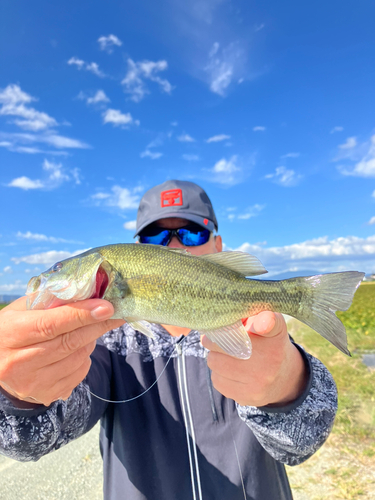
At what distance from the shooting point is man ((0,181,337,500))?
193cm

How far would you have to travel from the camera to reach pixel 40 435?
2.36 m

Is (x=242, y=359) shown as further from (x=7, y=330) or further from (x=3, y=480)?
(x=3, y=480)

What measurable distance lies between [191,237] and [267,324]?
→ 2419 mm

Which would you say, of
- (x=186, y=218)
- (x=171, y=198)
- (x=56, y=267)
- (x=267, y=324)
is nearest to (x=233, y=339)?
(x=267, y=324)

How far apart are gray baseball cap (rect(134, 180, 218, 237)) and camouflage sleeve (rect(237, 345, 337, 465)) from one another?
Answer: 2356 mm

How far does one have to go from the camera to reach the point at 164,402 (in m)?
3.14

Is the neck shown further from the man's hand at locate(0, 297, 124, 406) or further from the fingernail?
the fingernail

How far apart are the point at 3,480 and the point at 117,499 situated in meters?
2.48

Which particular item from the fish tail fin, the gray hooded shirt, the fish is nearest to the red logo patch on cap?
the gray hooded shirt

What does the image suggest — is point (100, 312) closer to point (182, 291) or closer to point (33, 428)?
point (182, 291)

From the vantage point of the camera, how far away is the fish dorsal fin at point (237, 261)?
2.32 metres

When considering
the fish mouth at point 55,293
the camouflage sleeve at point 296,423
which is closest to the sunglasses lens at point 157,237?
the fish mouth at point 55,293

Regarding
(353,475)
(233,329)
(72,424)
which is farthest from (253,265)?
(353,475)

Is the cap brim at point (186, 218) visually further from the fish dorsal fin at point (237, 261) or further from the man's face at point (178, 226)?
the fish dorsal fin at point (237, 261)
